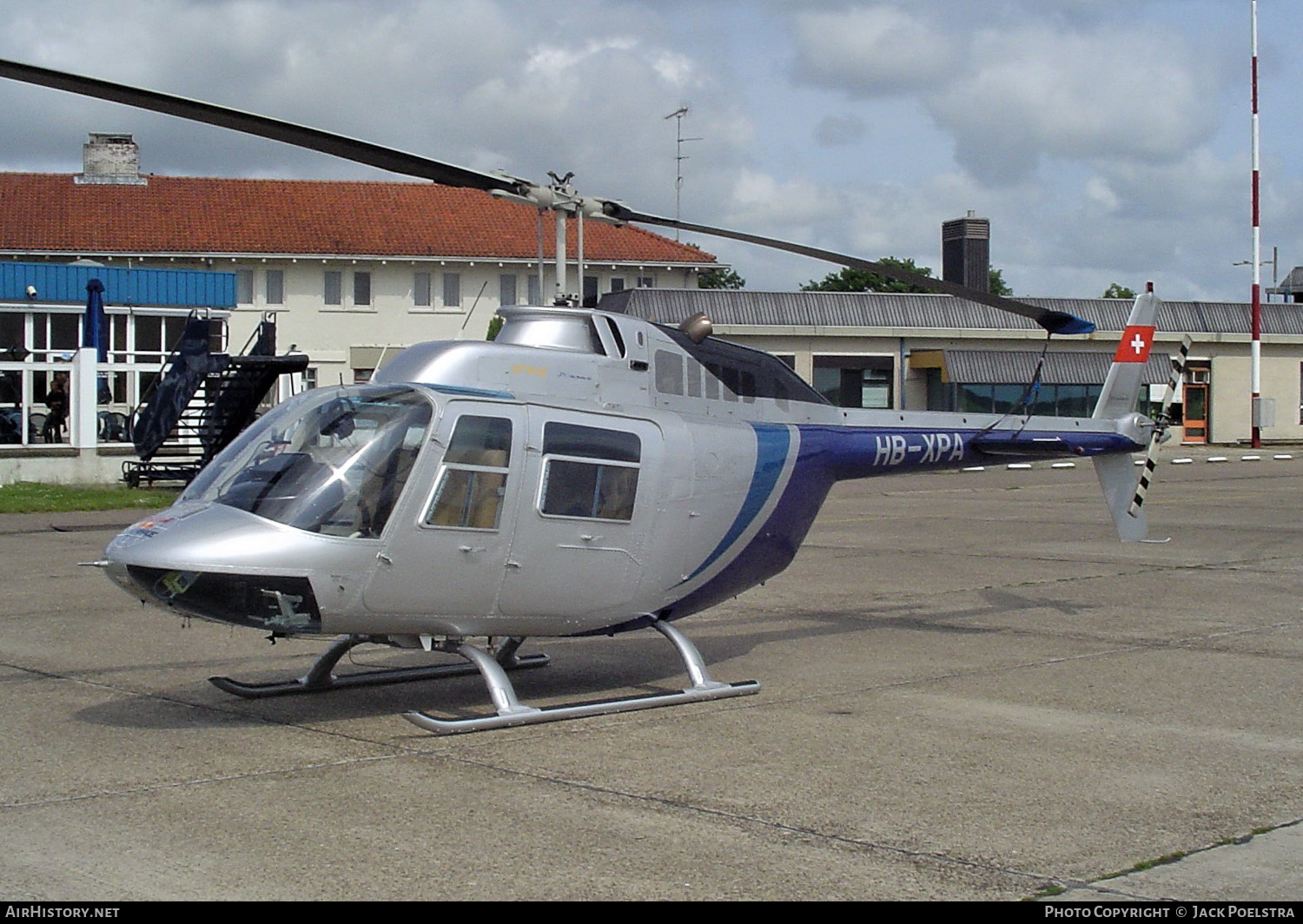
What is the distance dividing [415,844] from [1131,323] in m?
9.83

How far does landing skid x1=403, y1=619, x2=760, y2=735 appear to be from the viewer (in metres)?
8.02

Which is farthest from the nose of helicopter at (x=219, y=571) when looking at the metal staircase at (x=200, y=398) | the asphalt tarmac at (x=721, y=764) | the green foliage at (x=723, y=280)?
the green foliage at (x=723, y=280)

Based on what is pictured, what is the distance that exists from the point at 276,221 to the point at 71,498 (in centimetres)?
2457

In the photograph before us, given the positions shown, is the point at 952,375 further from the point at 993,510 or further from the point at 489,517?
the point at 489,517

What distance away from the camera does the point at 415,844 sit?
5879 millimetres

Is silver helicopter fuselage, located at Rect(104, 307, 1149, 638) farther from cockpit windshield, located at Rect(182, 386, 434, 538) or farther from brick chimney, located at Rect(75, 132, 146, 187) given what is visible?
brick chimney, located at Rect(75, 132, 146, 187)

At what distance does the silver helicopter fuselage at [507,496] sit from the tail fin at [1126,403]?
159 inches

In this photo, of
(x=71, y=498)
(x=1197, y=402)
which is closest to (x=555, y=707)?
(x=71, y=498)

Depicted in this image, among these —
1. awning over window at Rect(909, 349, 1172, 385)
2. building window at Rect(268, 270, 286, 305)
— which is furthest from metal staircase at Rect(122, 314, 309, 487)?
awning over window at Rect(909, 349, 1172, 385)

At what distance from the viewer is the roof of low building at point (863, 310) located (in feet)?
142

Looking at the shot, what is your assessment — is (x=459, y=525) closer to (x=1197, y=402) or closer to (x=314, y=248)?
(x=314, y=248)

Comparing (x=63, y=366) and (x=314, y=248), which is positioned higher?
(x=314, y=248)

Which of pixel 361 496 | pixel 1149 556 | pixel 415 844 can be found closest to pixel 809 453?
pixel 361 496

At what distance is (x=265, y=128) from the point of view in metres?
7.21
